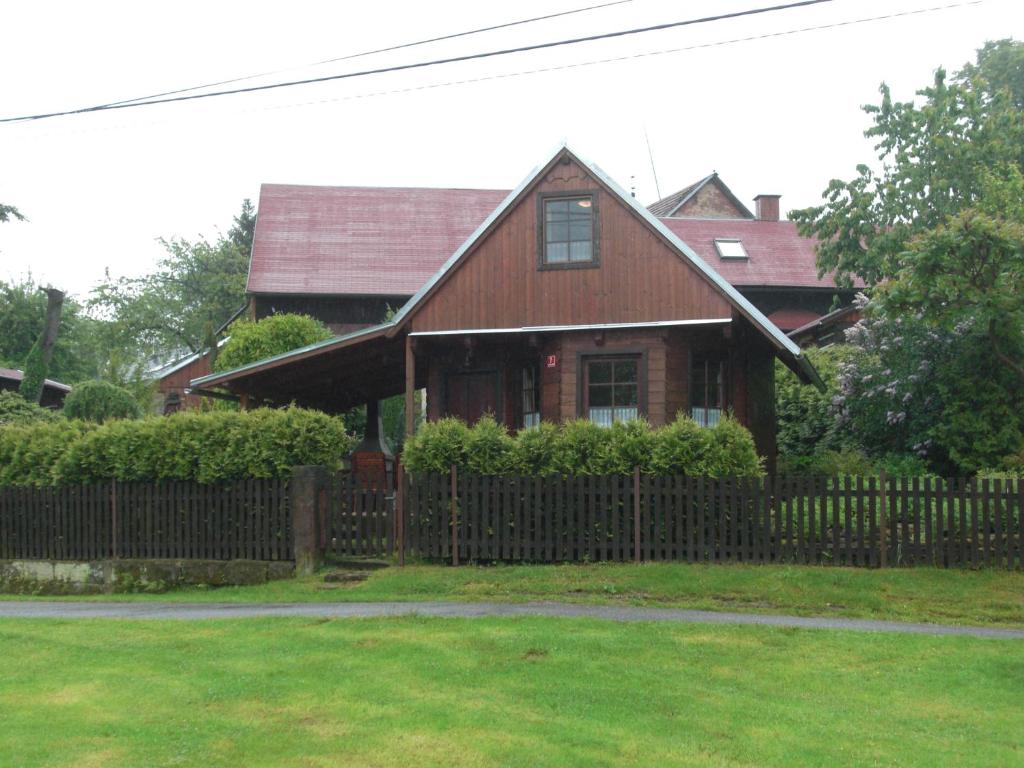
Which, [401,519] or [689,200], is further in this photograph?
[689,200]

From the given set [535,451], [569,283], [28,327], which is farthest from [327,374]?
[28,327]

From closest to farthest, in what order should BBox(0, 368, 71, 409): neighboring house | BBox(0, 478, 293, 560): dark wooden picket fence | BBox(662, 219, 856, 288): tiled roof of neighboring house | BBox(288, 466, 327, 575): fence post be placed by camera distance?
BBox(288, 466, 327, 575): fence post
BBox(0, 478, 293, 560): dark wooden picket fence
BBox(662, 219, 856, 288): tiled roof of neighboring house
BBox(0, 368, 71, 409): neighboring house

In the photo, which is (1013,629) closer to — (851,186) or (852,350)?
(852,350)

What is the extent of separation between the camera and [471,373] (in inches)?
814

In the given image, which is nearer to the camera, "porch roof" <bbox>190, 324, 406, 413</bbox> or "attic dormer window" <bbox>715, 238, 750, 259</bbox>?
"porch roof" <bbox>190, 324, 406, 413</bbox>

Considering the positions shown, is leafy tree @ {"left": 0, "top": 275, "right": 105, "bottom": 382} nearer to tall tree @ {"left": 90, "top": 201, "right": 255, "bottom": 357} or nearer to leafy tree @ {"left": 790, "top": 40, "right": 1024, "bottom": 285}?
tall tree @ {"left": 90, "top": 201, "right": 255, "bottom": 357}

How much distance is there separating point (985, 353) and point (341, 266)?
757 inches

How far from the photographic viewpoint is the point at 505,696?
8.53 m

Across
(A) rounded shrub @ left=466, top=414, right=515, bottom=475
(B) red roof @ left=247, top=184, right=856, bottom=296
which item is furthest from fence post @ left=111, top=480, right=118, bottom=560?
(B) red roof @ left=247, top=184, right=856, bottom=296

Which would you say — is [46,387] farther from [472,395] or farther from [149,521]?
[149,521]

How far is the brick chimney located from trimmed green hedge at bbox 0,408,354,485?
32527 millimetres

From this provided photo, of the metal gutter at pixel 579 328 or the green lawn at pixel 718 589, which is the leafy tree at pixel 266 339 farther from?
the green lawn at pixel 718 589

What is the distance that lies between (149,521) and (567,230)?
8.07 meters

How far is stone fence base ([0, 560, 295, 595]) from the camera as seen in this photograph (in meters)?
15.7
